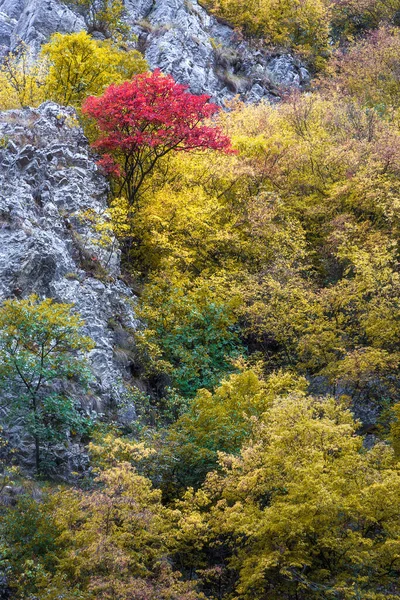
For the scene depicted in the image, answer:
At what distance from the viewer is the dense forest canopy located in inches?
322

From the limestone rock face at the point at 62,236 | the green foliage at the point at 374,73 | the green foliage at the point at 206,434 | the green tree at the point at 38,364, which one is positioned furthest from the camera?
the green foliage at the point at 374,73

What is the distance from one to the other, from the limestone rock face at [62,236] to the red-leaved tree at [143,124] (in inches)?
39.5

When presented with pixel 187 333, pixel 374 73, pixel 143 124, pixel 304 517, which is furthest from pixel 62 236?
pixel 374 73

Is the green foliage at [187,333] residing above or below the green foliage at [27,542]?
above

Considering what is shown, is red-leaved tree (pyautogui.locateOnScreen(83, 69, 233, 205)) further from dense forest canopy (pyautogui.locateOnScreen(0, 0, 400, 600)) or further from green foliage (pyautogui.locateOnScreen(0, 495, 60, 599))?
green foliage (pyautogui.locateOnScreen(0, 495, 60, 599))

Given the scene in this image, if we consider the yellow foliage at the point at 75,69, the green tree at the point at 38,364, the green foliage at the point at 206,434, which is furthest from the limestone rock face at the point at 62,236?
the yellow foliage at the point at 75,69

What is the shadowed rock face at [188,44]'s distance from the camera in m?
30.4

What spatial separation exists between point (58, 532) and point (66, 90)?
17.7 meters

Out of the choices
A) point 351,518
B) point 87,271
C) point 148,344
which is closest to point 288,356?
point 148,344

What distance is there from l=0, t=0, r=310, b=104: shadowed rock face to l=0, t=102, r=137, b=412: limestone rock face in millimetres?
13921

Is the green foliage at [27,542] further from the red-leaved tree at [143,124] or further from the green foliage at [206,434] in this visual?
the red-leaved tree at [143,124]

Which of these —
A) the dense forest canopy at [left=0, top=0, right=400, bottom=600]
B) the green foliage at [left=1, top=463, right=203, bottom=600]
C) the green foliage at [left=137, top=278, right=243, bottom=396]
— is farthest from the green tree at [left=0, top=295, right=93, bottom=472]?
the green foliage at [left=137, top=278, right=243, bottom=396]

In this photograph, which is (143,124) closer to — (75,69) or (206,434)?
(75,69)

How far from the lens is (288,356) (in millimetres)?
16172
